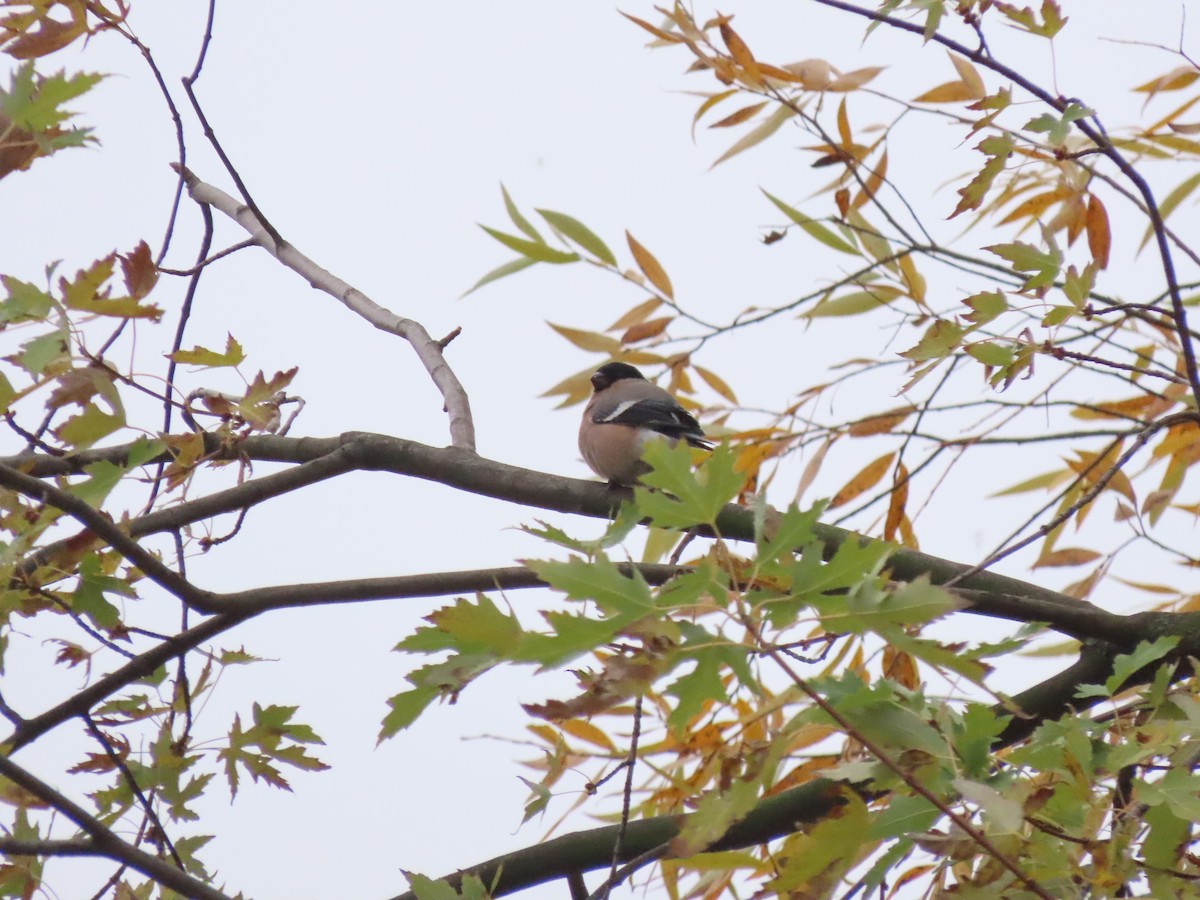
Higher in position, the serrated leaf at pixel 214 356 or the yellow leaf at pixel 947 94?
the yellow leaf at pixel 947 94

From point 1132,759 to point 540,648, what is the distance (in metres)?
0.56

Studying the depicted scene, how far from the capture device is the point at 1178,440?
80.3 inches

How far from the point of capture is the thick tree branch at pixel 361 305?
2.05 metres

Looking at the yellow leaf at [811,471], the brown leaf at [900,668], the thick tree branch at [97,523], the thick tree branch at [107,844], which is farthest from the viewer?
the yellow leaf at [811,471]

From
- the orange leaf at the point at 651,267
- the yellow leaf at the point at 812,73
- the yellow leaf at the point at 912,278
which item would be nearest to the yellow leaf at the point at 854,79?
the yellow leaf at the point at 812,73

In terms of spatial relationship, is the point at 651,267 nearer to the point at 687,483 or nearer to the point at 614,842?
the point at 614,842

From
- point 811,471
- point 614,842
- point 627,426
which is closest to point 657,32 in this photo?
point 811,471

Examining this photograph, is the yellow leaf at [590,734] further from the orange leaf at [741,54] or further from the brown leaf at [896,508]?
the orange leaf at [741,54]

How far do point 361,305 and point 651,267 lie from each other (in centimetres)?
58

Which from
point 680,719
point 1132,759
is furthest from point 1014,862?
point 680,719

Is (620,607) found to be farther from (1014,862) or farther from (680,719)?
(1014,862)

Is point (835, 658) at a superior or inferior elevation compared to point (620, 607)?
superior

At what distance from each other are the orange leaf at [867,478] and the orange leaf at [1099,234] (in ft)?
1.58

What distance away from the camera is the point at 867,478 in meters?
2.04
